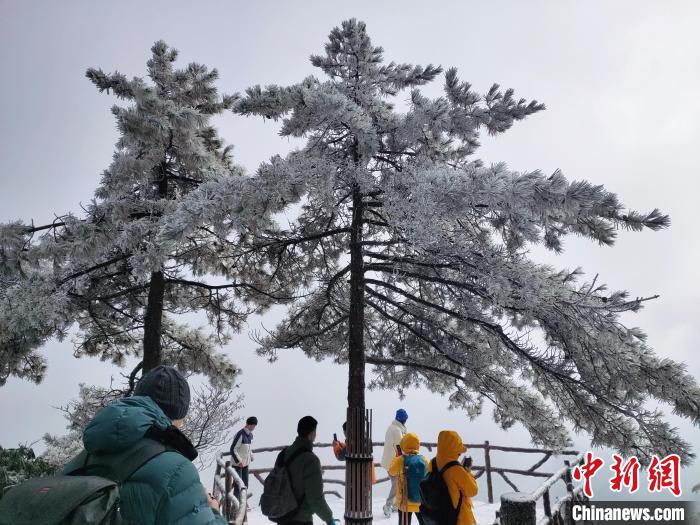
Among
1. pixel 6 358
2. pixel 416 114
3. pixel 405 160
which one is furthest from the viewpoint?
pixel 6 358

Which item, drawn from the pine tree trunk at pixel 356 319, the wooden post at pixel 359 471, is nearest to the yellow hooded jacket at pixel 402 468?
the wooden post at pixel 359 471

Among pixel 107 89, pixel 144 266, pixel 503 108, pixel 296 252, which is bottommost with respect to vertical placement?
pixel 144 266

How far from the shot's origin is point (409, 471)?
23.2 feet

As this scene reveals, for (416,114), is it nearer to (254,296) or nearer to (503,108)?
(503,108)

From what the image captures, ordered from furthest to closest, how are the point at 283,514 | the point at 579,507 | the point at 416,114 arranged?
the point at 416,114 < the point at 579,507 < the point at 283,514

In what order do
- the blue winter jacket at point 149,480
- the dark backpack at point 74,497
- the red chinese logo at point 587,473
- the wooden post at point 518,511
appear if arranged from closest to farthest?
the dark backpack at point 74,497 < the blue winter jacket at point 149,480 < the wooden post at point 518,511 < the red chinese logo at point 587,473

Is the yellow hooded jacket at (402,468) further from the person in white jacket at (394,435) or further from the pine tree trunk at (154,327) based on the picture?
the pine tree trunk at (154,327)

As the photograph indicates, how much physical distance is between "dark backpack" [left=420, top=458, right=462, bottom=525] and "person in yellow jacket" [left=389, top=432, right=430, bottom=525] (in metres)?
1.55

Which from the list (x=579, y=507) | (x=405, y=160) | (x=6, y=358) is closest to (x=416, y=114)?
(x=405, y=160)

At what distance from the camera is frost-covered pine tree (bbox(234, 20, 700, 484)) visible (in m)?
6.86

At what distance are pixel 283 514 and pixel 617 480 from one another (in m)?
5.18

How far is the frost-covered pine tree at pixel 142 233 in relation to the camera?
9.14 m

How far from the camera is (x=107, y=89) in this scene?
410 inches

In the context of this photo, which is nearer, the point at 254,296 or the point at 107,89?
the point at 107,89
